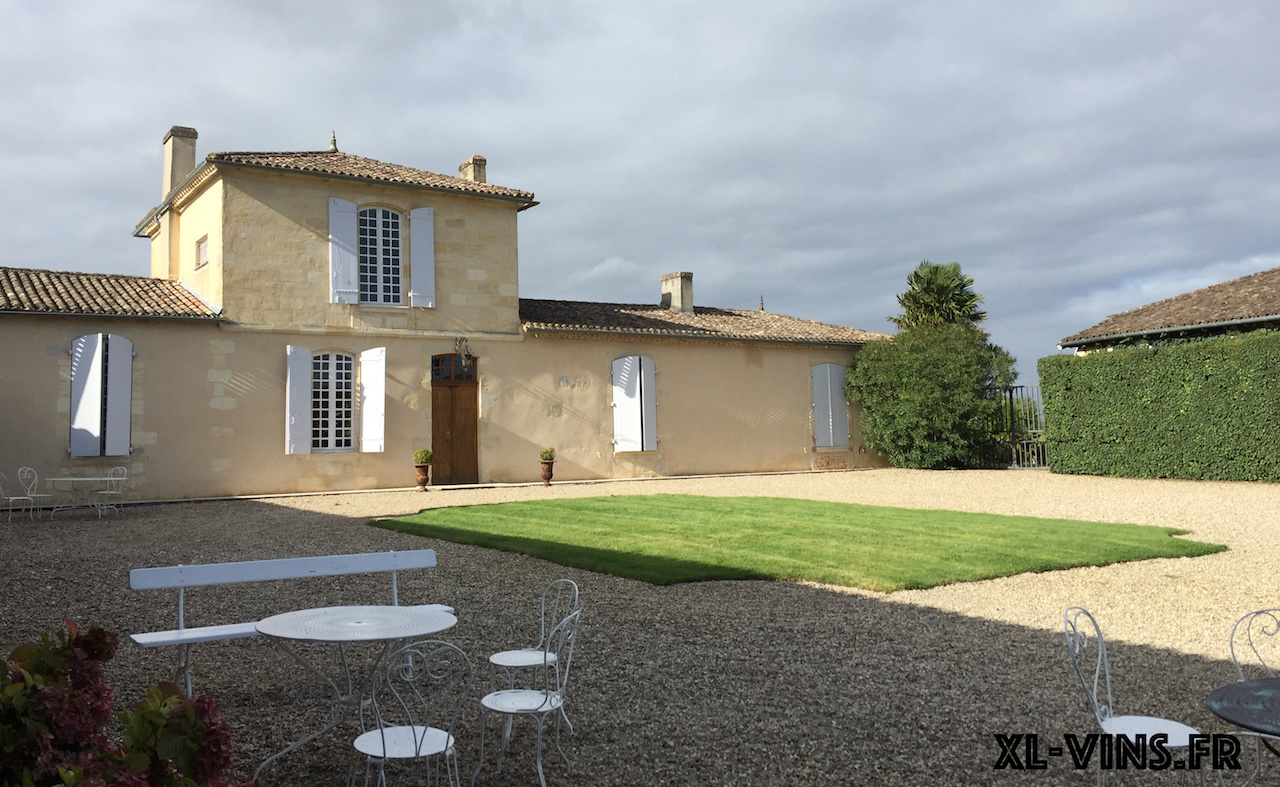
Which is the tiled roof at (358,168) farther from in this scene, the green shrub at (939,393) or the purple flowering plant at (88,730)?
the purple flowering plant at (88,730)

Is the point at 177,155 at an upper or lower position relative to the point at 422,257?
upper

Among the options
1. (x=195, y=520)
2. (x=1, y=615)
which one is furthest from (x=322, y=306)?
(x=1, y=615)

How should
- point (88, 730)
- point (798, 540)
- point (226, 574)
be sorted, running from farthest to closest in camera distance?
point (798, 540) < point (226, 574) < point (88, 730)

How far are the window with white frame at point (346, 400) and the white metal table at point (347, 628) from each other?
37.9 ft

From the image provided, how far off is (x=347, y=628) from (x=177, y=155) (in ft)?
53.6

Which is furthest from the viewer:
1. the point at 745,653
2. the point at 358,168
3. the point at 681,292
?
the point at 681,292

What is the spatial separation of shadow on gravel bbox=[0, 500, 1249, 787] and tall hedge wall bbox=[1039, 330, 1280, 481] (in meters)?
10.9

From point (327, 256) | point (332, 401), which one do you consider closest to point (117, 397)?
point (332, 401)

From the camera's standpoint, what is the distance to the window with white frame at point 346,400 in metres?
14.8

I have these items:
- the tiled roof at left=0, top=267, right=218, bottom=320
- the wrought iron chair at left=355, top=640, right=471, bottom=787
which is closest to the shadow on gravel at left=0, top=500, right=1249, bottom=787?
the wrought iron chair at left=355, top=640, right=471, bottom=787

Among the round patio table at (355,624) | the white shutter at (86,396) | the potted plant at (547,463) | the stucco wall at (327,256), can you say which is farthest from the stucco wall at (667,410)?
the round patio table at (355,624)

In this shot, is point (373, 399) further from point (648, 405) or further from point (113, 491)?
point (648, 405)

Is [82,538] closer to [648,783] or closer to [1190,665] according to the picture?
[648,783]

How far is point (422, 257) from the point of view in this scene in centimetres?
1554
